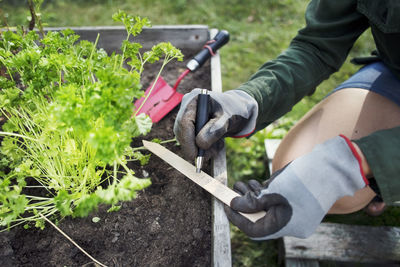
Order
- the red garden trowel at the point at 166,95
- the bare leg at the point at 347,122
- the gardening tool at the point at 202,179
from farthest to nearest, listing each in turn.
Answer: the red garden trowel at the point at 166,95
the bare leg at the point at 347,122
the gardening tool at the point at 202,179

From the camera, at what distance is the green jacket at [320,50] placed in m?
1.52

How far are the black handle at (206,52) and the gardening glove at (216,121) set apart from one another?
Answer: 410mm

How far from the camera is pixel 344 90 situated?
1.83 meters

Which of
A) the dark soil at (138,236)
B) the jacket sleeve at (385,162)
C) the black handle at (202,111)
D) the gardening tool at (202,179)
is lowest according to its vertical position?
the dark soil at (138,236)

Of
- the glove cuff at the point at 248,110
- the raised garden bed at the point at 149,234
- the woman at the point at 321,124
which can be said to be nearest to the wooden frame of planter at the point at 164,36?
the glove cuff at the point at 248,110

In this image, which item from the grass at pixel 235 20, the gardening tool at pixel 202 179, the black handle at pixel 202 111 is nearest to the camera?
the gardening tool at pixel 202 179

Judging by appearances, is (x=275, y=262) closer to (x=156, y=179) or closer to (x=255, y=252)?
(x=255, y=252)

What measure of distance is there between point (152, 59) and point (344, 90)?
118 cm

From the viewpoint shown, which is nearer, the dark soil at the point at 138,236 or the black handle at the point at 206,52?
the dark soil at the point at 138,236

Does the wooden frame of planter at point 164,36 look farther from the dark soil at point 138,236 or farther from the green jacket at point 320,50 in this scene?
the dark soil at point 138,236

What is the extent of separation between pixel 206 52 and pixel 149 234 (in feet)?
3.86

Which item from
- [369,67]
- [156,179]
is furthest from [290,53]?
[156,179]

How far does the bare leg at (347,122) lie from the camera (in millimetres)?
1651

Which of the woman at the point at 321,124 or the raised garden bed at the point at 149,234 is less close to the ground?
the woman at the point at 321,124
